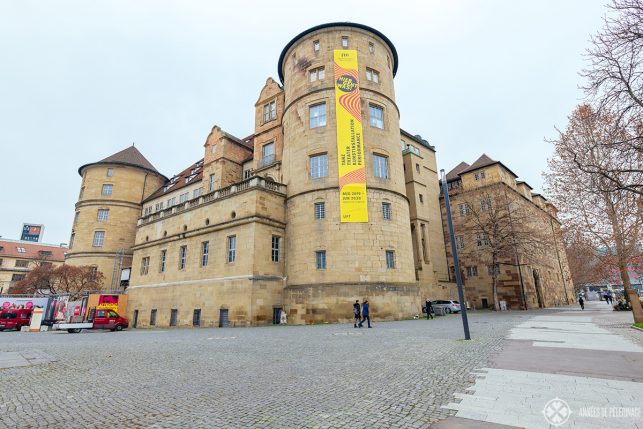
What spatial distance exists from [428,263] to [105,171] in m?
45.3

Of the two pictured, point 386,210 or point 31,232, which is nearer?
point 386,210

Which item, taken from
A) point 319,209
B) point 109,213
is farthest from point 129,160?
point 319,209

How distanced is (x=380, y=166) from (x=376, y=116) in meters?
4.58

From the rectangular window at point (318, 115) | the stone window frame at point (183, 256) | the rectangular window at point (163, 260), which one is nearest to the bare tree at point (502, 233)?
the rectangular window at point (318, 115)

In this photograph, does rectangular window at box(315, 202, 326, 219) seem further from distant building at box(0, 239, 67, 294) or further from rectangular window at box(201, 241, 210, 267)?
distant building at box(0, 239, 67, 294)

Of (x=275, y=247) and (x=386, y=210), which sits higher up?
(x=386, y=210)

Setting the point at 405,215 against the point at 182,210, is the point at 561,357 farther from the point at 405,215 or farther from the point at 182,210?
the point at 182,210

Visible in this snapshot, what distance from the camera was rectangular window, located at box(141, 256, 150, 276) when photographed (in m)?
32.5

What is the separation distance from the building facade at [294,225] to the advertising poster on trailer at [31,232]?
267 feet

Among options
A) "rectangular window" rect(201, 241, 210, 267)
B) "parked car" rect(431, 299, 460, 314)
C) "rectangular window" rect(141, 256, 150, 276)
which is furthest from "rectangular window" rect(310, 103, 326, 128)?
"rectangular window" rect(141, 256, 150, 276)

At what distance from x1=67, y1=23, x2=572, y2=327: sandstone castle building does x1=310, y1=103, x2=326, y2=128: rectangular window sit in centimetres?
9

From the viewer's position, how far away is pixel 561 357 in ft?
25.5

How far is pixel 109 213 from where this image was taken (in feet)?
145

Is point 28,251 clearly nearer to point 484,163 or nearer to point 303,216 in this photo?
point 303,216
